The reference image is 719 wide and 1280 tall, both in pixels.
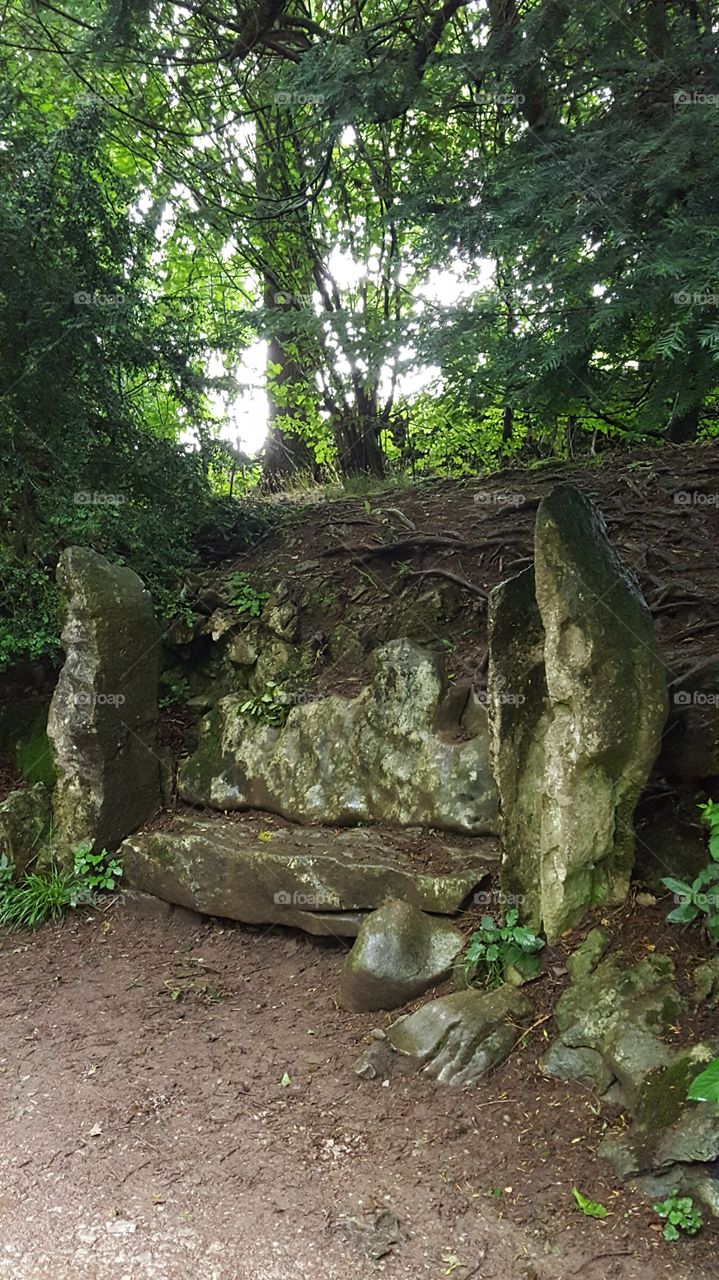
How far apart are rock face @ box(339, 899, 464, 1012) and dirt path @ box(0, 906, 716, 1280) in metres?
0.14

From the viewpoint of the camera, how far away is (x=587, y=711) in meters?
3.84

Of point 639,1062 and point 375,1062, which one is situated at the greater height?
point 639,1062

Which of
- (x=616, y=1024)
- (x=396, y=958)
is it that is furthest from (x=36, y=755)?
(x=616, y=1024)

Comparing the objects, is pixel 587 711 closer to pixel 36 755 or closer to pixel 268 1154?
pixel 268 1154

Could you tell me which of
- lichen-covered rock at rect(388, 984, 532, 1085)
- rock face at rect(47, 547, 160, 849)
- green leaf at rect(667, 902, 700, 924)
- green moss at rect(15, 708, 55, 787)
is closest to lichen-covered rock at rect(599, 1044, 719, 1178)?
green leaf at rect(667, 902, 700, 924)

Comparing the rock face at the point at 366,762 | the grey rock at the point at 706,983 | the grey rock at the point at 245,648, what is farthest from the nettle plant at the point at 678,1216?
the grey rock at the point at 245,648

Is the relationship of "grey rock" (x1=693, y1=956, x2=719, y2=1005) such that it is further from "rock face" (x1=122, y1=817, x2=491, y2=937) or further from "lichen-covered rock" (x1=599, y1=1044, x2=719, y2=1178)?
"rock face" (x1=122, y1=817, x2=491, y2=937)

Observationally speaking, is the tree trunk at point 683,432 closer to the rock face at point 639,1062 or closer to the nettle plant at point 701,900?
the nettle plant at point 701,900

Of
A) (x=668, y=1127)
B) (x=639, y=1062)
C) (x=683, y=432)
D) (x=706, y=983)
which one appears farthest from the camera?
(x=683, y=432)

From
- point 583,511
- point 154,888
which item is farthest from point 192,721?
point 583,511

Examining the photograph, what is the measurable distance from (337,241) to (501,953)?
7537 mm

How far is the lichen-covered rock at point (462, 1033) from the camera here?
3.65 meters

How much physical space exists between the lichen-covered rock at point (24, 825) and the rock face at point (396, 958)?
283cm

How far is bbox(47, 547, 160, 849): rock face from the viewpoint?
18.9 ft
